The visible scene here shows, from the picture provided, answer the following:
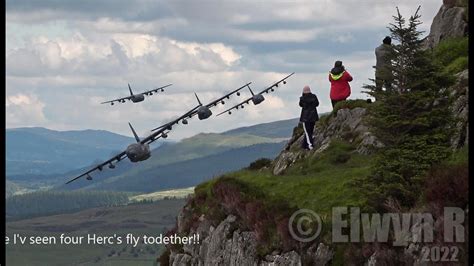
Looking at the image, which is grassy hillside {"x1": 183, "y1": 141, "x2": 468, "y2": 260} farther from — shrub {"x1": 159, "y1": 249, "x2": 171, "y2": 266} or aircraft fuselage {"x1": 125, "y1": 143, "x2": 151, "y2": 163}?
aircraft fuselage {"x1": 125, "y1": 143, "x2": 151, "y2": 163}

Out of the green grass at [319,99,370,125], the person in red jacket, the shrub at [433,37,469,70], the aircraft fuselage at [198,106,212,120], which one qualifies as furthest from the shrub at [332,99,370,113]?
the aircraft fuselage at [198,106,212,120]

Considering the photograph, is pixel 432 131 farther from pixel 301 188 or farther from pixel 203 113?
pixel 203 113

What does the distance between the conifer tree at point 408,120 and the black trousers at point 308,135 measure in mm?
12283

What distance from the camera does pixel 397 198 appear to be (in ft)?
88.0

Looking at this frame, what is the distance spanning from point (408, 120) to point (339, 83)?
16762 mm

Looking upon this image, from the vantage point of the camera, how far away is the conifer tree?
88.5 feet

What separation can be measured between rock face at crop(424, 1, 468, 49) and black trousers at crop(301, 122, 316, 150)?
30.2ft

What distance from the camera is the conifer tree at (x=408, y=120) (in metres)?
27.0

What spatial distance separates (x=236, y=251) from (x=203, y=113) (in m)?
38.9

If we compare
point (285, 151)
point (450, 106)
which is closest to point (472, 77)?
point (450, 106)

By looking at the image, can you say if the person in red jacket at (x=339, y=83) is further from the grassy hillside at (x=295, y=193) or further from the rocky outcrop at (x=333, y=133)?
the grassy hillside at (x=295, y=193)

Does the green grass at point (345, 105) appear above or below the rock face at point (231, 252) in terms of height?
above

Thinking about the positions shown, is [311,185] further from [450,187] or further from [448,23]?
[448,23]

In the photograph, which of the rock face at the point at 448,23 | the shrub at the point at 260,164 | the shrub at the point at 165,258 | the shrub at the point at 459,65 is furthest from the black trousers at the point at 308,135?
the rock face at the point at 448,23
